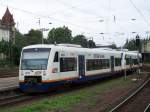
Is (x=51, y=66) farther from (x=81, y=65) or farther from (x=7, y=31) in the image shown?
(x=7, y=31)

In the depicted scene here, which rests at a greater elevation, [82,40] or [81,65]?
[82,40]

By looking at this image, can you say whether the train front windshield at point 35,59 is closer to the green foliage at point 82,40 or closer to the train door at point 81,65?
the train door at point 81,65

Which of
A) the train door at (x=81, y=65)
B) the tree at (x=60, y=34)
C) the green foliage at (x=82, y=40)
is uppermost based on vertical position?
the tree at (x=60, y=34)

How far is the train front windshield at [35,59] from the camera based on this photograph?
74.2ft

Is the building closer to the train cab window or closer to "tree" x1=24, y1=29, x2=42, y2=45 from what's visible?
"tree" x1=24, y1=29, x2=42, y2=45

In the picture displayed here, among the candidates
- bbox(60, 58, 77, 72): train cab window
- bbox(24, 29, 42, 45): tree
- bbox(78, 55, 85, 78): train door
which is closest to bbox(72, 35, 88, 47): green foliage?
bbox(24, 29, 42, 45): tree

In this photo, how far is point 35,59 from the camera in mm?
23031

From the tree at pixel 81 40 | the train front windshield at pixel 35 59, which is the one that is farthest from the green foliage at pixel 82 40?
the train front windshield at pixel 35 59

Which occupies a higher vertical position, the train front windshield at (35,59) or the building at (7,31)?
the building at (7,31)

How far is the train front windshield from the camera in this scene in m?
22.6

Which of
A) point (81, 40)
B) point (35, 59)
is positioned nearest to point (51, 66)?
point (35, 59)

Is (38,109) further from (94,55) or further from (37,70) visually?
(94,55)

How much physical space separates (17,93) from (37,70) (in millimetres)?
2731

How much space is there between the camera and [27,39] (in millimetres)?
124500
